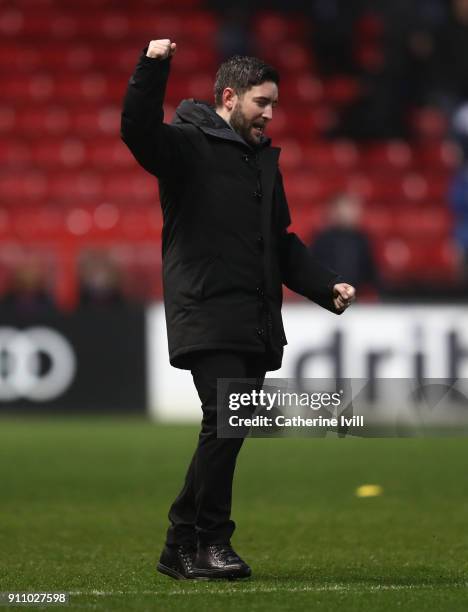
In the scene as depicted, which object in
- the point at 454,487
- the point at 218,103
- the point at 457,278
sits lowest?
the point at 454,487

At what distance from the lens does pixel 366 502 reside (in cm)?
770

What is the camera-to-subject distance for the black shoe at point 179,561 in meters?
5.09

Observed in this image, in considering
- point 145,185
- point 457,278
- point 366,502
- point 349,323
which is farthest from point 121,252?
point 366,502

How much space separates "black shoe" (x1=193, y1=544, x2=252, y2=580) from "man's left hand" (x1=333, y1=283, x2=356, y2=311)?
885 mm

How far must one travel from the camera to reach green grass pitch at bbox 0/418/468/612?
4793mm

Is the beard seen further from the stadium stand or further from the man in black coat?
the stadium stand

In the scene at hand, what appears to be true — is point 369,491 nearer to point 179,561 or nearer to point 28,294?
point 179,561

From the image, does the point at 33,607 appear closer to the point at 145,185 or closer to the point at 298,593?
the point at 298,593

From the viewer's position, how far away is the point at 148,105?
4.61 meters

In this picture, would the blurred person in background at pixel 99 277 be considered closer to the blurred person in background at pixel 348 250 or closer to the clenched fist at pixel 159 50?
the blurred person in background at pixel 348 250

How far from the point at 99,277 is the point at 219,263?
785 centimetres

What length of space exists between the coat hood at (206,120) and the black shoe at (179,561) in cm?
137

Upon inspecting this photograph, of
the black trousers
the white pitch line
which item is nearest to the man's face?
the black trousers

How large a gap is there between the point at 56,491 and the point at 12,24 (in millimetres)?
11626
